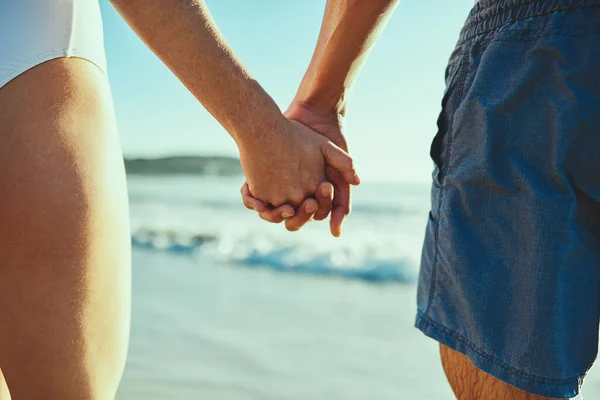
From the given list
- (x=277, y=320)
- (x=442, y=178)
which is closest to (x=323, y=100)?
(x=442, y=178)

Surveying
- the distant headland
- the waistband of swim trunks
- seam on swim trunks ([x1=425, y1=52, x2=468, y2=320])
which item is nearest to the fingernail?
seam on swim trunks ([x1=425, y1=52, x2=468, y2=320])

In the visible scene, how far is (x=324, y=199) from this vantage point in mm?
2289

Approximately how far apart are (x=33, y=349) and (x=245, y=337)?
2.96m

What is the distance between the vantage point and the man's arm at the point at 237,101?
1743 mm

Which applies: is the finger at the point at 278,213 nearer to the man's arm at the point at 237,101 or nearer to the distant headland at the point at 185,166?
the man's arm at the point at 237,101

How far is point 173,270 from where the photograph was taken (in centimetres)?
658

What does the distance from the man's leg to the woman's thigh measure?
847 mm

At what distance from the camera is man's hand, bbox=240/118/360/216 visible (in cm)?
207

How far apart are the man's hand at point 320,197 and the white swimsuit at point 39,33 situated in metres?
1.00

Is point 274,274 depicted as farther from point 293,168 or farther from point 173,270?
point 293,168

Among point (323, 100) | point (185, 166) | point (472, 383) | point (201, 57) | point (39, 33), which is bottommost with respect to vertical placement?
point (185, 166)

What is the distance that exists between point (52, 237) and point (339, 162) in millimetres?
1231

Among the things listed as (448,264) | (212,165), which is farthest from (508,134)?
(212,165)

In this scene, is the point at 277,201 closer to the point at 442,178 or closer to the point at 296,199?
the point at 296,199
